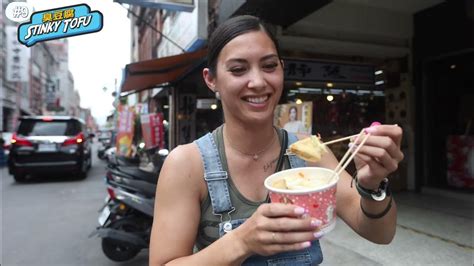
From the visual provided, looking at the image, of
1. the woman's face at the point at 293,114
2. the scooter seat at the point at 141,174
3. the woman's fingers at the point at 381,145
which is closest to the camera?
the woman's fingers at the point at 381,145

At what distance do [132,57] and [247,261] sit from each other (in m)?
33.3

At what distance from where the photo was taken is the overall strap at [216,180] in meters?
1.23

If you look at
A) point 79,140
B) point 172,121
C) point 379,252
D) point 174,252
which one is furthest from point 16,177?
point 174,252

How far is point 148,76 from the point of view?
7.81 metres

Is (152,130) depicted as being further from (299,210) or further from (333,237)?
(299,210)

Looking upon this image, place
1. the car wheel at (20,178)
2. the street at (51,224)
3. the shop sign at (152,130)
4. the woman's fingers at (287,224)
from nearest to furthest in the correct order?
the woman's fingers at (287,224), the street at (51,224), the shop sign at (152,130), the car wheel at (20,178)

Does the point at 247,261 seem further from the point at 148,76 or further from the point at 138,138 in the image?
the point at 138,138

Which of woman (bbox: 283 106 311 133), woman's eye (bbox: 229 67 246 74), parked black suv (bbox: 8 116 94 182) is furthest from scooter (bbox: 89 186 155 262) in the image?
parked black suv (bbox: 8 116 94 182)

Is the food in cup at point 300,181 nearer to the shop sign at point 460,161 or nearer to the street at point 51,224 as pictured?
the street at point 51,224

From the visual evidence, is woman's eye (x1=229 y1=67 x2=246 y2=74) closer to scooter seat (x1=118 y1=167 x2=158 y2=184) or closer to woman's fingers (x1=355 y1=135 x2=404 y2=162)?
woman's fingers (x1=355 y1=135 x2=404 y2=162)

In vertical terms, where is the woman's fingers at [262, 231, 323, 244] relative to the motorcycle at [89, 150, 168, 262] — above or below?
above

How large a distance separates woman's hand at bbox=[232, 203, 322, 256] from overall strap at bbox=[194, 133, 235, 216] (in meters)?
0.27

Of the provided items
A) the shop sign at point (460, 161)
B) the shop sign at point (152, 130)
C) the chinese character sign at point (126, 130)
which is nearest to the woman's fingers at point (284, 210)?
the shop sign at point (460, 161)

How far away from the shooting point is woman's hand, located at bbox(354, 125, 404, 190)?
3.41ft
